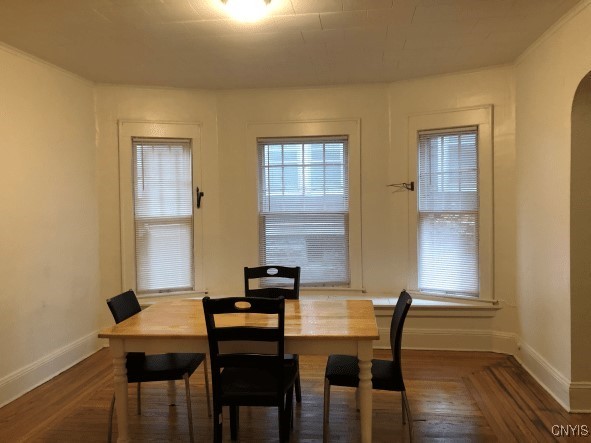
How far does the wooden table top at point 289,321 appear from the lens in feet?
7.54

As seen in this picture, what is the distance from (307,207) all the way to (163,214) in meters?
1.41

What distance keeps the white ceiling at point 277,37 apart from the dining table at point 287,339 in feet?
5.93

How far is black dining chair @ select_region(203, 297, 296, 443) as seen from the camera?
2.19 meters

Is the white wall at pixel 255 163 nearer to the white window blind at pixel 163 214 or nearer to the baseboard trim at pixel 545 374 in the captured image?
the white window blind at pixel 163 214

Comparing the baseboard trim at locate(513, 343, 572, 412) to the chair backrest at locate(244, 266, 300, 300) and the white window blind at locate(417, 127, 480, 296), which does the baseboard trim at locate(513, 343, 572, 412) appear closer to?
the white window blind at locate(417, 127, 480, 296)

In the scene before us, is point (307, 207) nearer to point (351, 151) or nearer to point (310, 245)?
point (310, 245)

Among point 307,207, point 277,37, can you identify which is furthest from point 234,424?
point 277,37

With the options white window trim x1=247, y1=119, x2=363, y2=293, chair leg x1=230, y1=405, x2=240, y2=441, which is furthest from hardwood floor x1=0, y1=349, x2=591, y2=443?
white window trim x1=247, y1=119, x2=363, y2=293

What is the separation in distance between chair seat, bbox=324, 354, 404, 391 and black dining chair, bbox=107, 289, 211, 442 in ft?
2.70

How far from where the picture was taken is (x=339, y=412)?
2928 millimetres

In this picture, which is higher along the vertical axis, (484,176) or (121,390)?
(484,176)

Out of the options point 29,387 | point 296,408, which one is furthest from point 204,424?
point 29,387

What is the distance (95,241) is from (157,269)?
619 millimetres

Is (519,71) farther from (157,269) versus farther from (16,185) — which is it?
(16,185)
